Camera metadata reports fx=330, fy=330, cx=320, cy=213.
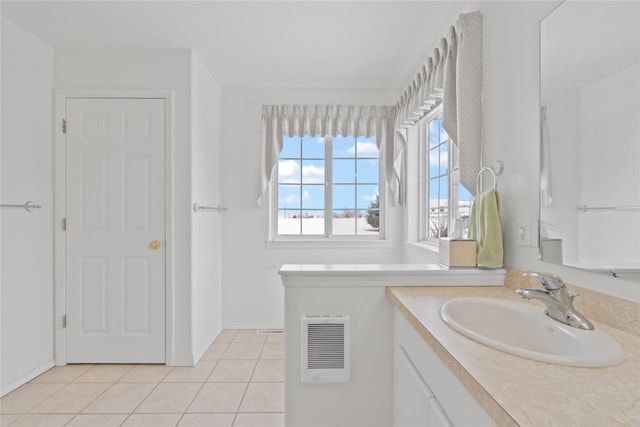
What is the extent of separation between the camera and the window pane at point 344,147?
11.3ft

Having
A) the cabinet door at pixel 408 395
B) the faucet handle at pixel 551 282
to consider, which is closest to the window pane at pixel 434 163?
the cabinet door at pixel 408 395

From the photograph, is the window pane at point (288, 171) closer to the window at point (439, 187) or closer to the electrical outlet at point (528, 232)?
the window at point (439, 187)

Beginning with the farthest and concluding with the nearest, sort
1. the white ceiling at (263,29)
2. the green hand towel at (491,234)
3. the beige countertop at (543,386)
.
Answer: the white ceiling at (263,29), the green hand towel at (491,234), the beige countertop at (543,386)

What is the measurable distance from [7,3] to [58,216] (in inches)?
54.4

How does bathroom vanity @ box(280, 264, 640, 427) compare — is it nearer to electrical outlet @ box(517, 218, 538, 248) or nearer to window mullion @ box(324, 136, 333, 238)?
electrical outlet @ box(517, 218, 538, 248)

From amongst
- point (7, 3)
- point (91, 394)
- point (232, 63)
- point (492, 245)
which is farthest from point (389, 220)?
point (7, 3)

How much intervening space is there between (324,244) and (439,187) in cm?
123

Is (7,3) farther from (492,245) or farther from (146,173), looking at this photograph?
(492,245)

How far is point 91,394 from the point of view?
2.11m

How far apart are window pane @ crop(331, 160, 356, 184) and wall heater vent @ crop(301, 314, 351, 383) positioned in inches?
81.3

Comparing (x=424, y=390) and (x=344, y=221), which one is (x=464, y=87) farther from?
(x=344, y=221)

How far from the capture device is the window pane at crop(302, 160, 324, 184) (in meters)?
3.43

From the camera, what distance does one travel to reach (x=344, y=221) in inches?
136

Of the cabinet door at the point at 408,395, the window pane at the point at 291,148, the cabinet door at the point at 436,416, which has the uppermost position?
the window pane at the point at 291,148
